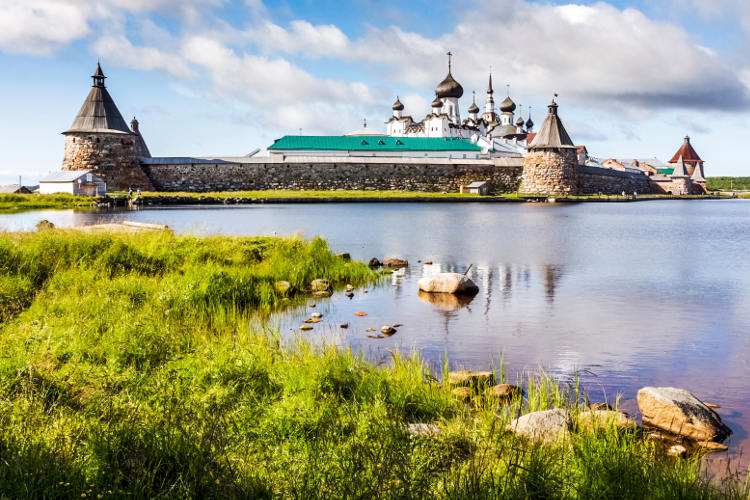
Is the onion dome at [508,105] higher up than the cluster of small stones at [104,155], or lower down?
higher up

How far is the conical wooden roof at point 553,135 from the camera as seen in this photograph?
52438 millimetres

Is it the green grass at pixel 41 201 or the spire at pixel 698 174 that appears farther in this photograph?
the spire at pixel 698 174

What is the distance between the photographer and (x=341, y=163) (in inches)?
2189

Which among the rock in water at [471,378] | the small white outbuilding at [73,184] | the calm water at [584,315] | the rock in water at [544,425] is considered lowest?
the calm water at [584,315]

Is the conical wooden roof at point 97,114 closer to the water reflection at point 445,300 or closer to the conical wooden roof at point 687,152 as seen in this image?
the water reflection at point 445,300

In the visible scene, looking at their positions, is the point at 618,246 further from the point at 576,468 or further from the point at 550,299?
the point at 576,468

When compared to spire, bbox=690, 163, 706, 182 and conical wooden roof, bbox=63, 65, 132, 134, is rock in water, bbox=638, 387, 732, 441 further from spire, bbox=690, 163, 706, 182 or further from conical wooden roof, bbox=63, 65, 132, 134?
spire, bbox=690, 163, 706, 182

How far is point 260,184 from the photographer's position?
5447cm

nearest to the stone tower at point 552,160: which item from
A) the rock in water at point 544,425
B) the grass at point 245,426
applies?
the grass at point 245,426

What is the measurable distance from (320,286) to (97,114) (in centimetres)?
4553

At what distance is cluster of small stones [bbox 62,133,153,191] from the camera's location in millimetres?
47781

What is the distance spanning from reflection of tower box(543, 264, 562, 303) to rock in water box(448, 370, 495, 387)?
4.87m

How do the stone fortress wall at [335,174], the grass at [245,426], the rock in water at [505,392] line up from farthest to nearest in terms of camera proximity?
the stone fortress wall at [335,174], the rock in water at [505,392], the grass at [245,426]

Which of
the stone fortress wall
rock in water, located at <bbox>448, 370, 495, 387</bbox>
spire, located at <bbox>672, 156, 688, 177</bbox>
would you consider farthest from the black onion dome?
rock in water, located at <bbox>448, 370, 495, 387</bbox>
